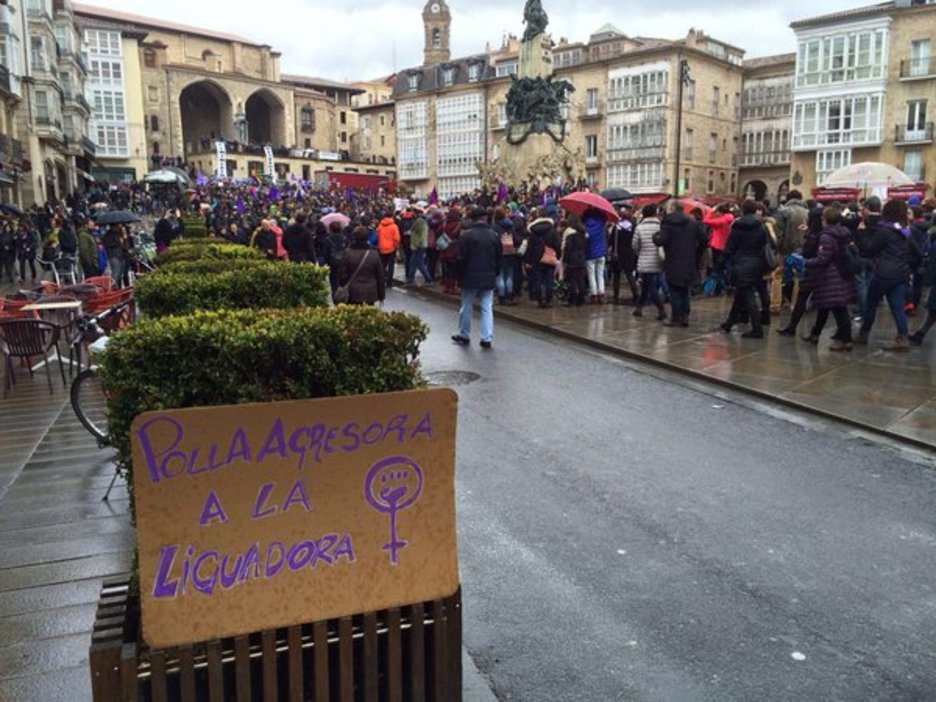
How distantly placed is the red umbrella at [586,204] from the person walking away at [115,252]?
9.67 metres

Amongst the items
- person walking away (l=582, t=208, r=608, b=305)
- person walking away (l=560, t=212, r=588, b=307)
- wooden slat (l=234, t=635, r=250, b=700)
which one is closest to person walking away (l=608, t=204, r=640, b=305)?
person walking away (l=582, t=208, r=608, b=305)

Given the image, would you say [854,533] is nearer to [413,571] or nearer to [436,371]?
[413,571]

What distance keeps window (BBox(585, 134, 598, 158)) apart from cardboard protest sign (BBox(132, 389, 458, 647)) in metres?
59.9

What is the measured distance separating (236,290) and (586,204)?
9378mm

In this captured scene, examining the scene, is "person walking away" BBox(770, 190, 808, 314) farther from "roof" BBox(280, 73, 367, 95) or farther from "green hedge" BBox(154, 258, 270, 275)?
"roof" BBox(280, 73, 367, 95)

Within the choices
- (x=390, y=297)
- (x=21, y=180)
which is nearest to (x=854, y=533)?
(x=390, y=297)

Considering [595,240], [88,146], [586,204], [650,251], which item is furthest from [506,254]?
[88,146]

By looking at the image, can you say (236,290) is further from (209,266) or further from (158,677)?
(158,677)

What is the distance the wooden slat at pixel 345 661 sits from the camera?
8.55 feet

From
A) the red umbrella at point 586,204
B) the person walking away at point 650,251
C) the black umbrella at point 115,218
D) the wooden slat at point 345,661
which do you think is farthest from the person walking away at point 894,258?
the black umbrella at point 115,218

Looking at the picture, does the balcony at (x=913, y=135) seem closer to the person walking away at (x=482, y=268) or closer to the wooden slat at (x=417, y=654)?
the person walking away at (x=482, y=268)

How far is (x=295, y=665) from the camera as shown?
8.45 ft

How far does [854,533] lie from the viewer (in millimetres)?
4906

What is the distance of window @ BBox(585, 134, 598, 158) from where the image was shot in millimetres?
60062
